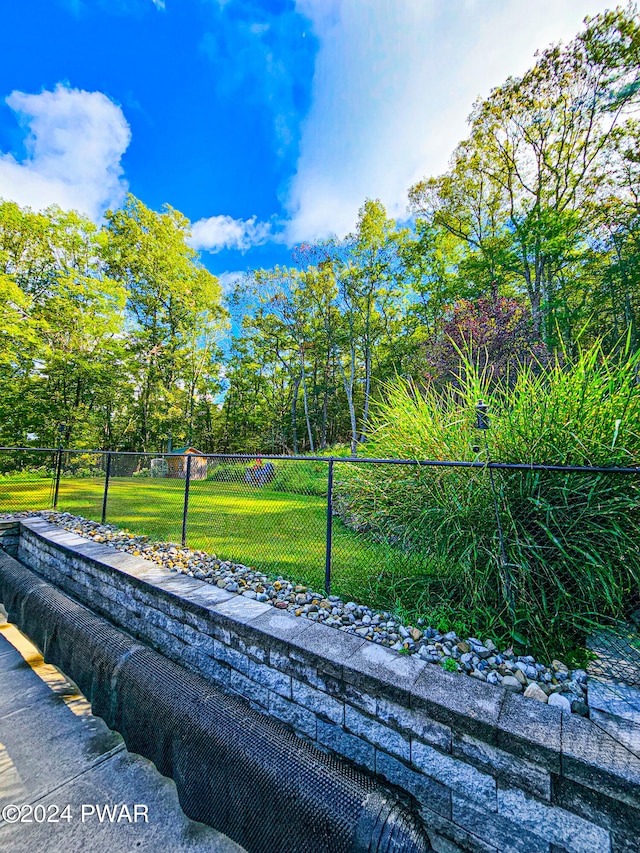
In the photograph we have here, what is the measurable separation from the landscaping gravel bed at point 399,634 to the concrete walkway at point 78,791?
0.99 m

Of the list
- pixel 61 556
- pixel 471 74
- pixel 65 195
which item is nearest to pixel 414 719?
pixel 61 556

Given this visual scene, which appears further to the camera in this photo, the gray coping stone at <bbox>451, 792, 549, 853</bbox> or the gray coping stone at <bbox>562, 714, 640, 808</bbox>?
the gray coping stone at <bbox>451, 792, 549, 853</bbox>

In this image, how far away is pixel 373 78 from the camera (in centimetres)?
584

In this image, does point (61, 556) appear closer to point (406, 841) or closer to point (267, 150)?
point (406, 841)

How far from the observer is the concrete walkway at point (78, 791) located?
1413 mm

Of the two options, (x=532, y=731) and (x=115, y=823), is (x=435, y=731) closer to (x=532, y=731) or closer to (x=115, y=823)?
(x=532, y=731)

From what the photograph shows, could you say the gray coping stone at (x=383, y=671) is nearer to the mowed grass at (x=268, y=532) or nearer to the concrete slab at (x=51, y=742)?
the mowed grass at (x=268, y=532)

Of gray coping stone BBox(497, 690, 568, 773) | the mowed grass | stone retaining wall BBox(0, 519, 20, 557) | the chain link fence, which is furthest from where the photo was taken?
stone retaining wall BBox(0, 519, 20, 557)

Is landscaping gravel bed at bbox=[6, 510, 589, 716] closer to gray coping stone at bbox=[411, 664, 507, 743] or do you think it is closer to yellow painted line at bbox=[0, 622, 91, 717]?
gray coping stone at bbox=[411, 664, 507, 743]

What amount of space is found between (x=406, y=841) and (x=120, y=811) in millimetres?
1345

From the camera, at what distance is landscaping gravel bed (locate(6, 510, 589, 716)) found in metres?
1.47

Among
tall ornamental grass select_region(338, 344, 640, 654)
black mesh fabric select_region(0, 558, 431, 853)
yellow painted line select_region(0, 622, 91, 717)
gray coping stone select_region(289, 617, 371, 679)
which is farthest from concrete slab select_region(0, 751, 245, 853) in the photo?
tall ornamental grass select_region(338, 344, 640, 654)

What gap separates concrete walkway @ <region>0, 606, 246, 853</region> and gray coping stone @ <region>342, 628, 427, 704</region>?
0.84 metres

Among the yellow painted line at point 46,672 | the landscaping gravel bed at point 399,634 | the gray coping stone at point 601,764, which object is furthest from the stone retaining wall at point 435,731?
the yellow painted line at point 46,672
